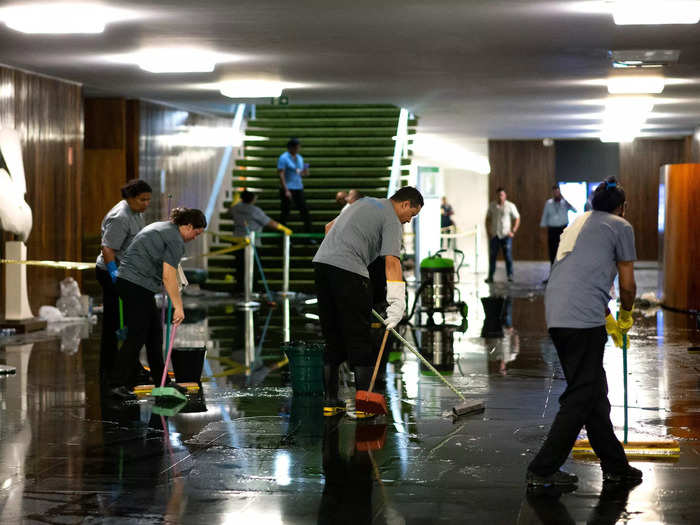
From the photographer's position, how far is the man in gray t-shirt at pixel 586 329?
5316 mm

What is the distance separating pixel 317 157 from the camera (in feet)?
67.5

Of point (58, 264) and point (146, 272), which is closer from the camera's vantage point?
point (146, 272)

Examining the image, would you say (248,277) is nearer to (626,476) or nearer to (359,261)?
(359,261)

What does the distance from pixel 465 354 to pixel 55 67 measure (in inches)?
262

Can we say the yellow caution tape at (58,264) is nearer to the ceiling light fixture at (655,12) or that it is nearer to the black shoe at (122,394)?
the black shoe at (122,394)

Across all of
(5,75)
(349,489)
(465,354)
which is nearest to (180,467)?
(349,489)

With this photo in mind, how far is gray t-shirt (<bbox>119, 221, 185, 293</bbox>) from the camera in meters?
7.89

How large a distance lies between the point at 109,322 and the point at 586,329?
4840 mm

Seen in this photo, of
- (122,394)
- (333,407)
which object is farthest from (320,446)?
(122,394)

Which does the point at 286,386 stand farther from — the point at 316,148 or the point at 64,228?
the point at 316,148

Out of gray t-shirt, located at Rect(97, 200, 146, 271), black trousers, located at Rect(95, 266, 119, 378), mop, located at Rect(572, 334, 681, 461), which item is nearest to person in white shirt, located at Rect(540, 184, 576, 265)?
black trousers, located at Rect(95, 266, 119, 378)

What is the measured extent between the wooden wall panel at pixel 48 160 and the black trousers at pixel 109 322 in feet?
14.8

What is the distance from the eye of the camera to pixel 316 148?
20.6m

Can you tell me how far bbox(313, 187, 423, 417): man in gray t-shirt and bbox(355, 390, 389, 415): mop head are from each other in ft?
0.20
